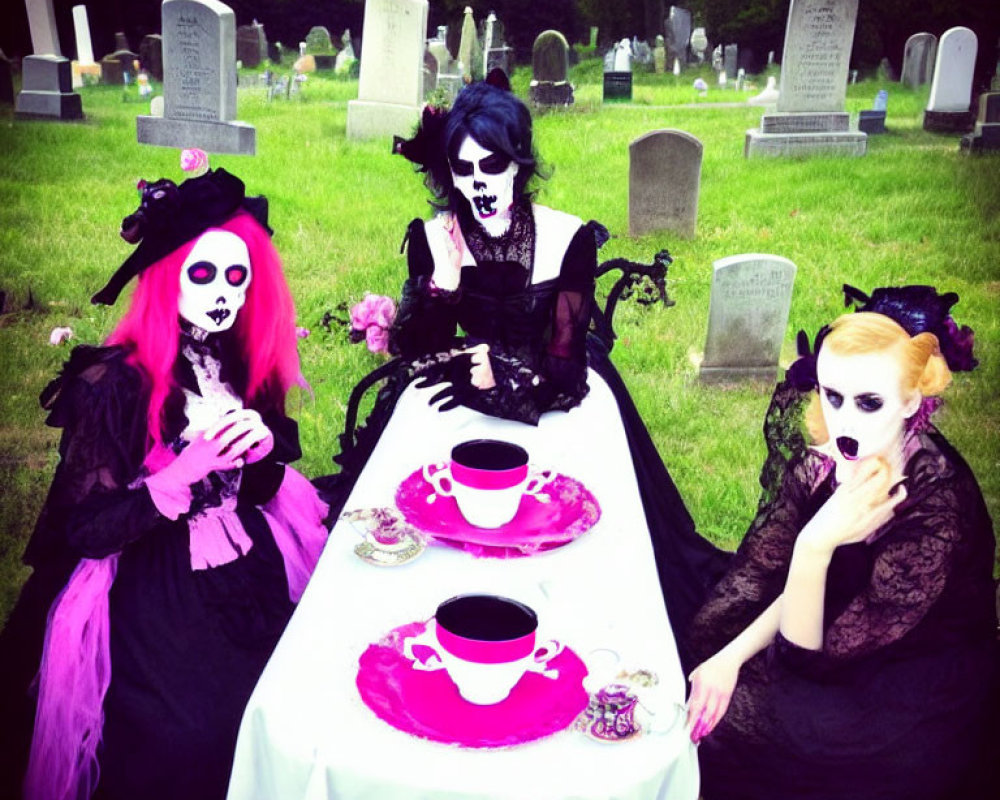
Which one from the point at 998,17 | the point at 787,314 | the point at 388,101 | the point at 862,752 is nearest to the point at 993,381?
the point at 787,314

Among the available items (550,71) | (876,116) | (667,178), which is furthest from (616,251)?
(550,71)

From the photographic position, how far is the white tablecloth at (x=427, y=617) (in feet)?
4.95

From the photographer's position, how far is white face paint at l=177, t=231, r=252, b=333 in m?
2.26

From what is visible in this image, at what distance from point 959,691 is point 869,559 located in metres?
0.37

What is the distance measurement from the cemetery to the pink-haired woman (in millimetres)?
480

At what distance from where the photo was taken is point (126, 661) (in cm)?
230

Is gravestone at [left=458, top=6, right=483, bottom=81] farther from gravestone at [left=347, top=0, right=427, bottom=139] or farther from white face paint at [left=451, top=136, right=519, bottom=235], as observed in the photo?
white face paint at [left=451, top=136, right=519, bottom=235]

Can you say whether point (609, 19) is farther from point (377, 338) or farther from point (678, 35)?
point (377, 338)

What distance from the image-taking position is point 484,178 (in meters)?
2.68

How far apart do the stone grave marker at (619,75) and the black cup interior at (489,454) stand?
695 cm

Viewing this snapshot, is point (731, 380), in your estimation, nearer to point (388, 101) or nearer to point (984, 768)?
point (984, 768)

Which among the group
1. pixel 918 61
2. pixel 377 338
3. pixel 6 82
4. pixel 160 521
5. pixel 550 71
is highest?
pixel 918 61

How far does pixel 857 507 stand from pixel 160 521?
157cm

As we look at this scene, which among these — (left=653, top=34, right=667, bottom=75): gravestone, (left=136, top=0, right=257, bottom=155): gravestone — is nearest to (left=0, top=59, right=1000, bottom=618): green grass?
(left=136, top=0, right=257, bottom=155): gravestone
